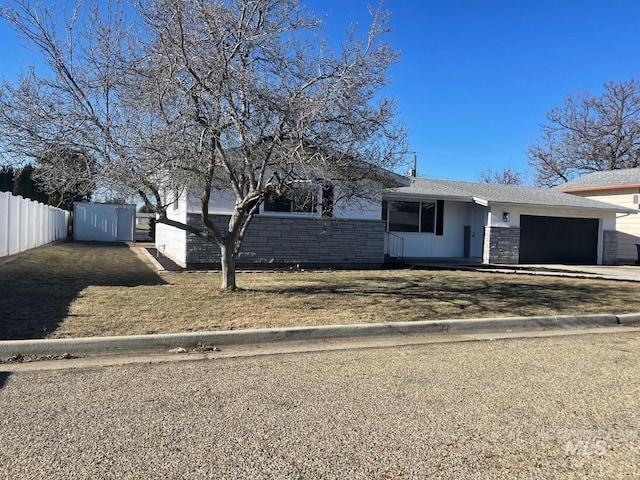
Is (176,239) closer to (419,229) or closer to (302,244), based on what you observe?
(302,244)

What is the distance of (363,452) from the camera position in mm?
3482

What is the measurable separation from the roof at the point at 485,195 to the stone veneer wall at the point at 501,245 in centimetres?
108

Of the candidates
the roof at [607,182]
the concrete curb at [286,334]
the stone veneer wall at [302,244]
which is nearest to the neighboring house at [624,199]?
the roof at [607,182]

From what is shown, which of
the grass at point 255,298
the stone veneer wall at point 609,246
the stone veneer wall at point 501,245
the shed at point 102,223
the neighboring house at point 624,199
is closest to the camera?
the grass at point 255,298

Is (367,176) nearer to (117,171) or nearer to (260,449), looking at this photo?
(117,171)

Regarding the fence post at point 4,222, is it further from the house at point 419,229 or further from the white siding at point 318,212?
the white siding at point 318,212

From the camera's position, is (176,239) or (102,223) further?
(102,223)

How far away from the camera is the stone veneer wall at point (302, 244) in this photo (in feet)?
46.2

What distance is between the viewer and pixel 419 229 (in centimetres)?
1922

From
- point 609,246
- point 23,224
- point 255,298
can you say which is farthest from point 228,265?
point 609,246

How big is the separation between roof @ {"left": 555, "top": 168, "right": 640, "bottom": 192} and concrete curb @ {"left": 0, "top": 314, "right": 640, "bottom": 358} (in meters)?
17.9

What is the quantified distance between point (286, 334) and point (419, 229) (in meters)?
13.3

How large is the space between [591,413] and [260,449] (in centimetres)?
281

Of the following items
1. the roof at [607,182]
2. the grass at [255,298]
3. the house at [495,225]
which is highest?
the roof at [607,182]
